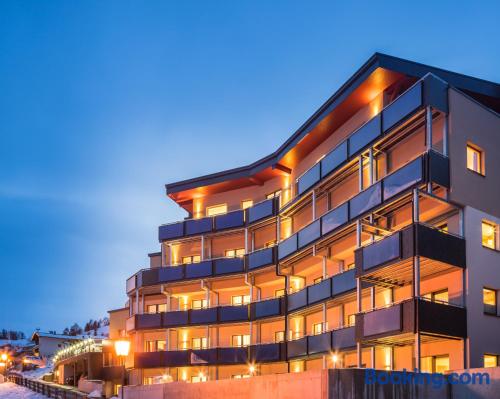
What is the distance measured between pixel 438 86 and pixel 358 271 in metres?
8.26

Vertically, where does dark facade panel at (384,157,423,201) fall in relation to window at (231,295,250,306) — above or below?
above

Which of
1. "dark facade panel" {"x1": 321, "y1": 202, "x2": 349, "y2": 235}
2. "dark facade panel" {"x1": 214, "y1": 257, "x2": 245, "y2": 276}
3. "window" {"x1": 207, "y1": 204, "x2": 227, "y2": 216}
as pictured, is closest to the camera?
"dark facade panel" {"x1": 321, "y1": 202, "x2": 349, "y2": 235}

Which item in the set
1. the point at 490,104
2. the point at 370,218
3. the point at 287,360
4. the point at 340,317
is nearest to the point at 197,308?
the point at 287,360

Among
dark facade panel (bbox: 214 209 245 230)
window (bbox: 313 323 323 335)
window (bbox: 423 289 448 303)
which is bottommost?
window (bbox: 313 323 323 335)

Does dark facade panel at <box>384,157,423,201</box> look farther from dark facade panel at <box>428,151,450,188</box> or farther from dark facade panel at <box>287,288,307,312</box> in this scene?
dark facade panel at <box>287,288,307,312</box>

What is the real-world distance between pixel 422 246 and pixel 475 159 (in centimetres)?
534

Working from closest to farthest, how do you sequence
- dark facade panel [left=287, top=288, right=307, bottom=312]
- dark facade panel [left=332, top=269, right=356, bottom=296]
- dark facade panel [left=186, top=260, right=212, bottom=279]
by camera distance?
dark facade panel [left=332, top=269, right=356, bottom=296] < dark facade panel [left=287, top=288, right=307, bottom=312] < dark facade panel [left=186, top=260, right=212, bottom=279]

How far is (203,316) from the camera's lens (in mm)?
47875

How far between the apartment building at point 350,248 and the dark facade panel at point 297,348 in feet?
0.35

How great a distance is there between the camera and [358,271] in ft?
97.9

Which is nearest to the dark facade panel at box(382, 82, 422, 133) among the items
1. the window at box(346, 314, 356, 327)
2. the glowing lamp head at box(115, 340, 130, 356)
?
the window at box(346, 314, 356, 327)

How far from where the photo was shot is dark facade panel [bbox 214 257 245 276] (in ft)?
153

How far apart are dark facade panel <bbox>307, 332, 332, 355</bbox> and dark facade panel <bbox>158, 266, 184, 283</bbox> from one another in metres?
14.9

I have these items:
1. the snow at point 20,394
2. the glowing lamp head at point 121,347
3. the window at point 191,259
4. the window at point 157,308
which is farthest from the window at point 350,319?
the snow at point 20,394
